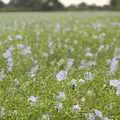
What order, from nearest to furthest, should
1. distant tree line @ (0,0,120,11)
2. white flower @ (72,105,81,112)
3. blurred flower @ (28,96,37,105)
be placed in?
1. white flower @ (72,105,81,112)
2. blurred flower @ (28,96,37,105)
3. distant tree line @ (0,0,120,11)

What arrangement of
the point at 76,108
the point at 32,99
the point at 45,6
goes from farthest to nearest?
1. the point at 45,6
2. the point at 32,99
3. the point at 76,108

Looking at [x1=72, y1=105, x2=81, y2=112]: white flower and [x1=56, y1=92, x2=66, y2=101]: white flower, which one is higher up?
[x1=56, y1=92, x2=66, y2=101]: white flower

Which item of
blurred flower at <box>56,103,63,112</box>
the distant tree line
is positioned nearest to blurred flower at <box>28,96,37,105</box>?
blurred flower at <box>56,103,63,112</box>

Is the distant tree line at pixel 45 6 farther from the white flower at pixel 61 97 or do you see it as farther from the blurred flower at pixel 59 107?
the blurred flower at pixel 59 107

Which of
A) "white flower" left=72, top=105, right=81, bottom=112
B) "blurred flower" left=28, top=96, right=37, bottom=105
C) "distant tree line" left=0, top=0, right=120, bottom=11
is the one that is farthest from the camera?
"distant tree line" left=0, top=0, right=120, bottom=11

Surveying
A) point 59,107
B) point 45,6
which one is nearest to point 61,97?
point 59,107

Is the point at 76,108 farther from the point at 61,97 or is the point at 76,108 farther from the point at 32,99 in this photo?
the point at 32,99

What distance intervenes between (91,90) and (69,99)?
44 cm

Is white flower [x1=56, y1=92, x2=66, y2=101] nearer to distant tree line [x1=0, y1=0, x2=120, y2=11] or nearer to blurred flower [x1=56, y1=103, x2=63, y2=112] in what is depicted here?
blurred flower [x1=56, y1=103, x2=63, y2=112]

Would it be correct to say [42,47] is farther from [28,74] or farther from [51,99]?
[51,99]

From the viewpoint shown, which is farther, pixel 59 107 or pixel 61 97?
pixel 61 97

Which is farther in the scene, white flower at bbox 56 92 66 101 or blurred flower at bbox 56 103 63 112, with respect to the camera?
white flower at bbox 56 92 66 101

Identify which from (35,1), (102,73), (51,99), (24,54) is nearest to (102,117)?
(51,99)

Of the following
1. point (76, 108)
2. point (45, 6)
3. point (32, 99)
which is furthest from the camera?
point (45, 6)
